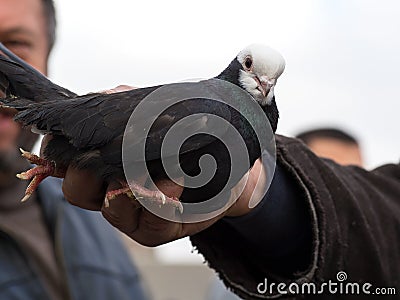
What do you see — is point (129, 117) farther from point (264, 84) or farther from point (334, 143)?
point (334, 143)

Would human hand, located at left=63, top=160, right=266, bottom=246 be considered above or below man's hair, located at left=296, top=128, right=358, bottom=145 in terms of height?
above

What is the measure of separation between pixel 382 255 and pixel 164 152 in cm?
91

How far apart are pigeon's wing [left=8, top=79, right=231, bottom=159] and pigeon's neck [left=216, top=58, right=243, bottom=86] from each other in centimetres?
20

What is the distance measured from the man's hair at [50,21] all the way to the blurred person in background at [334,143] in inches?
83.3

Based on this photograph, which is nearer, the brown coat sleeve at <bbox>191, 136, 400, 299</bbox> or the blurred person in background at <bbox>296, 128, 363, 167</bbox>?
the brown coat sleeve at <bbox>191, 136, 400, 299</bbox>

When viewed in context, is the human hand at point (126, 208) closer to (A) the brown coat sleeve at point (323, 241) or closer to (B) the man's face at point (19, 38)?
(A) the brown coat sleeve at point (323, 241)

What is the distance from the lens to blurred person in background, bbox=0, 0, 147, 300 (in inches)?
117

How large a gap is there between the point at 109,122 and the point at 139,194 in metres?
0.19

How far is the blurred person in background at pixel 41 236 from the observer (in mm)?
2971

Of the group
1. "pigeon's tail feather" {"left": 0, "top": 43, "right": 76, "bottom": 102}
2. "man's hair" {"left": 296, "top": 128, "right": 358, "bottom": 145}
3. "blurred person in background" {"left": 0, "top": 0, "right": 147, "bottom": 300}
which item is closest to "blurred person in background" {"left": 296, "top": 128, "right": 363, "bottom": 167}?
"man's hair" {"left": 296, "top": 128, "right": 358, "bottom": 145}

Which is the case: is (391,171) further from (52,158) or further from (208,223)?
(52,158)

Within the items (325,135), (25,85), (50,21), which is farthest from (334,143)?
(25,85)

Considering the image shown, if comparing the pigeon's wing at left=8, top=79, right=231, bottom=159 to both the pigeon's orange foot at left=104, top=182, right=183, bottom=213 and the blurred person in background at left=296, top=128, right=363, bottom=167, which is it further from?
the blurred person in background at left=296, top=128, right=363, bottom=167

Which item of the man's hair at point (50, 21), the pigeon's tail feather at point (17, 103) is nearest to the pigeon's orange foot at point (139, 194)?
the pigeon's tail feather at point (17, 103)
